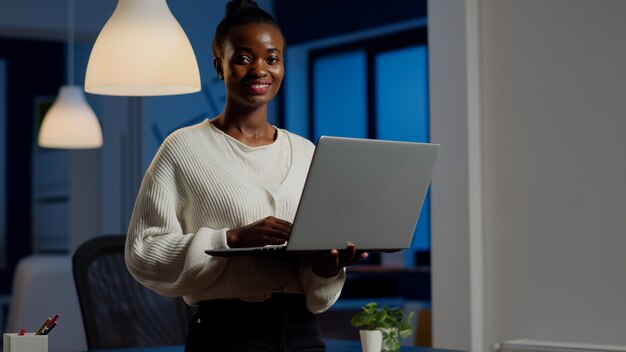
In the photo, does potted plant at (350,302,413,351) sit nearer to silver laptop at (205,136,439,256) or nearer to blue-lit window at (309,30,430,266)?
silver laptop at (205,136,439,256)

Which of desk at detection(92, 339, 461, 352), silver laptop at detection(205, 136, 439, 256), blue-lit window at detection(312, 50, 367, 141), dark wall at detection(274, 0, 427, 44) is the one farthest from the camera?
blue-lit window at detection(312, 50, 367, 141)

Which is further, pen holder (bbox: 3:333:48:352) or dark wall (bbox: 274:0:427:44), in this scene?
dark wall (bbox: 274:0:427:44)

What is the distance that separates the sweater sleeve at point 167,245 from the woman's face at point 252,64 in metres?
0.20

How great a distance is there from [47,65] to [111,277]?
651 cm

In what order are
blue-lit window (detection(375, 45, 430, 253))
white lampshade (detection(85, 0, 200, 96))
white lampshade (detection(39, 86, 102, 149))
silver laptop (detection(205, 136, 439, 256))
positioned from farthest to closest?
blue-lit window (detection(375, 45, 430, 253)) → white lampshade (detection(39, 86, 102, 149)) → white lampshade (detection(85, 0, 200, 96)) → silver laptop (detection(205, 136, 439, 256))

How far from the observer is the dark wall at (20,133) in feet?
30.3

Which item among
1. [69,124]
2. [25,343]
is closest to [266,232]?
[25,343]

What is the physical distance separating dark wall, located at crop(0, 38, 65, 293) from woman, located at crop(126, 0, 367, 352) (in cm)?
781

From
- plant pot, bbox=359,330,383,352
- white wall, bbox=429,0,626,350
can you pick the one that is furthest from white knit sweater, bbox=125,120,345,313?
white wall, bbox=429,0,626,350

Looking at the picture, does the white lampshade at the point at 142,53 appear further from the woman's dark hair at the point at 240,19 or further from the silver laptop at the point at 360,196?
the silver laptop at the point at 360,196

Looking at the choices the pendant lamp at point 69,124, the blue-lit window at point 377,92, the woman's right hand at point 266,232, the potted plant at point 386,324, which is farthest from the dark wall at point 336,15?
the woman's right hand at point 266,232

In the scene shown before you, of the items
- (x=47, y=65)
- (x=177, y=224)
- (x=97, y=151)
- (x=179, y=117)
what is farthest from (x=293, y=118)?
(x=177, y=224)

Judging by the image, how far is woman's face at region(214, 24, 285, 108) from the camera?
1.79m

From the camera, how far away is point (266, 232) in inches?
64.2
